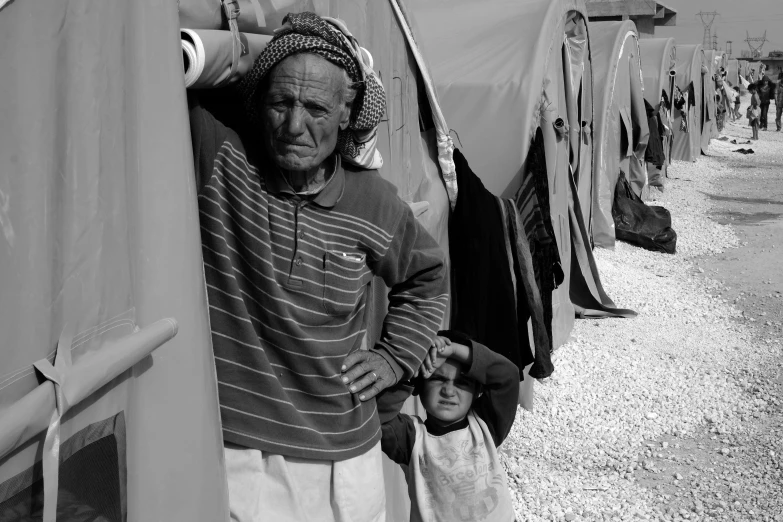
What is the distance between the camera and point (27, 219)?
4.06 feet

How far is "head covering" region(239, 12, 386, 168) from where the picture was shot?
6.13ft

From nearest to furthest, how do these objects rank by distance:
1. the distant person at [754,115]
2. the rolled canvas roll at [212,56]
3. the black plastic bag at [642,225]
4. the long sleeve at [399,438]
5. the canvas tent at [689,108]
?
the rolled canvas roll at [212,56], the long sleeve at [399,438], the black plastic bag at [642,225], the canvas tent at [689,108], the distant person at [754,115]

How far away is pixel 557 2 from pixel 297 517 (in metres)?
4.32

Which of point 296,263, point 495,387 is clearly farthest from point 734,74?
point 296,263

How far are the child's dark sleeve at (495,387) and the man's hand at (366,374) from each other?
0.42 m

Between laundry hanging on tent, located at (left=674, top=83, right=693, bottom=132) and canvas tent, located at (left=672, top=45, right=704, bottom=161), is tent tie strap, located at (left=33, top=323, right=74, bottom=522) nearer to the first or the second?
laundry hanging on tent, located at (left=674, top=83, right=693, bottom=132)

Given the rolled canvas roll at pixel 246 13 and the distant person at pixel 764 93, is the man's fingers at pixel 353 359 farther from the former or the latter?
the distant person at pixel 764 93

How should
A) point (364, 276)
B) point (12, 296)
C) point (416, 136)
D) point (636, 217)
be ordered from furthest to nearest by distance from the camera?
point (636, 217)
point (416, 136)
point (364, 276)
point (12, 296)

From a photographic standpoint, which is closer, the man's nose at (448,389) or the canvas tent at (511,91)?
the man's nose at (448,389)

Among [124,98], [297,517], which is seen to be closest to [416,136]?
[297,517]

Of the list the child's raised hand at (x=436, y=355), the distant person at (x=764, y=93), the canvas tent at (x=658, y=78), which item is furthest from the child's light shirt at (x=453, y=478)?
the distant person at (x=764, y=93)

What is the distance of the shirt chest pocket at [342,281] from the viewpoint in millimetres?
1944

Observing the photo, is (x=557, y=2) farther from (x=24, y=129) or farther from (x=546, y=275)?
(x=24, y=129)

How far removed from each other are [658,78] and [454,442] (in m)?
11.5
